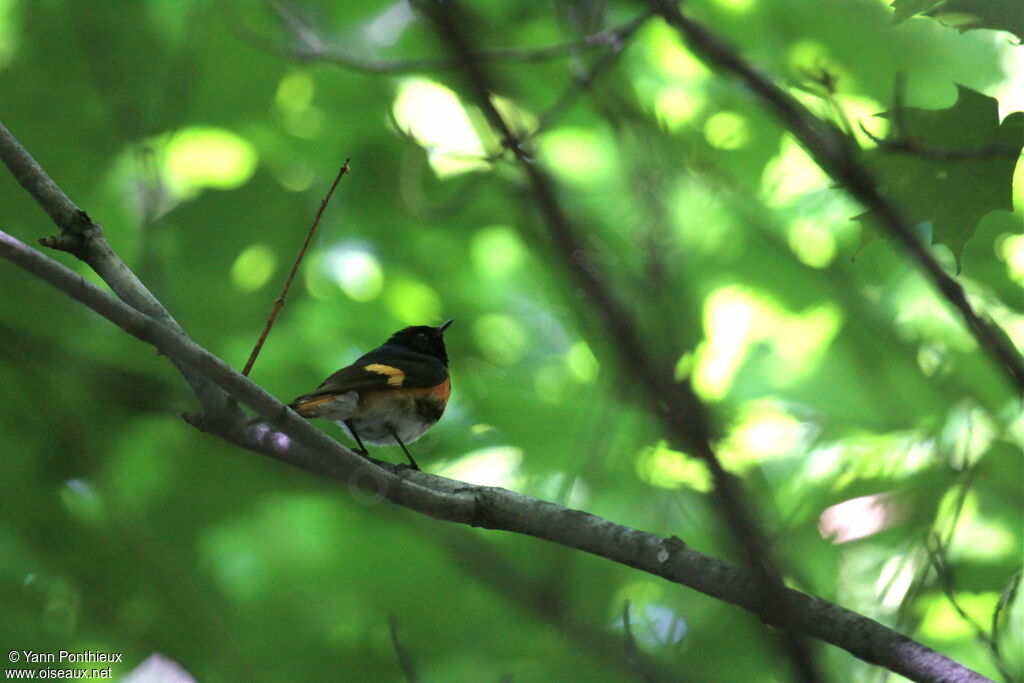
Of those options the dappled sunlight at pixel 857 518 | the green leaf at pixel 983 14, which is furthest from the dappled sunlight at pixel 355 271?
the green leaf at pixel 983 14

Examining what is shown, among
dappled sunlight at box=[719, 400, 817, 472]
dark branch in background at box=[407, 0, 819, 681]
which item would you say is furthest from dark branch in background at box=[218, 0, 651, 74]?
dappled sunlight at box=[719, 400, 817, 472]

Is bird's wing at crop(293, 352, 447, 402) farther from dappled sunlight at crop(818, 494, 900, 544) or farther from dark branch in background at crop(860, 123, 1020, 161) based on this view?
dark branch in background at crop(860, 123, 1020, 161)

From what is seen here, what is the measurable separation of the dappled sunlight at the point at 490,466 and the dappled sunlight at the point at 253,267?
1196mm

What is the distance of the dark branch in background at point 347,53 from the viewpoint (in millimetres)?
3243

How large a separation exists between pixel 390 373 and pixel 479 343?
96 cm

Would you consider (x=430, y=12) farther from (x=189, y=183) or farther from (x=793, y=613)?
(x=189, y=183)

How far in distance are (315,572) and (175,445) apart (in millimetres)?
804

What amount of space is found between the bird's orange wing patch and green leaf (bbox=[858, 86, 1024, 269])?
6.56 ft

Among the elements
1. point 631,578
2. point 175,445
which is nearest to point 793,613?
point 631,578

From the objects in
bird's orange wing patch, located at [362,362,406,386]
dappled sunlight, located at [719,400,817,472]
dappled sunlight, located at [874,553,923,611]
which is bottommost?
dappled sunlight, located at [874,553,923,611]

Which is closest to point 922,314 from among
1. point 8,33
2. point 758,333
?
point 758,333

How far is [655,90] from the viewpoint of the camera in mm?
5348

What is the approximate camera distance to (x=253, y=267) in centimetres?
426

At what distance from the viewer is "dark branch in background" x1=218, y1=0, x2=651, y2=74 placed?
324 centimetres
